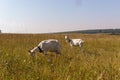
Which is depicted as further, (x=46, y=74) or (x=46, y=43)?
(x=46, y=43)

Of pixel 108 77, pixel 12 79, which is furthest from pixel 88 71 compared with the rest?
pixel 12 79

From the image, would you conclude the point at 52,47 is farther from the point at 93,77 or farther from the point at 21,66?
the point at 93,77

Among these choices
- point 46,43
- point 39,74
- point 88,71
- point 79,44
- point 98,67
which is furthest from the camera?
point 79,44

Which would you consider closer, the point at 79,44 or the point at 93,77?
the point at 93,77

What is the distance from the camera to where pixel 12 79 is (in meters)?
4.35

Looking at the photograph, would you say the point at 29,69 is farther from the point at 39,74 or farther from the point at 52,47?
the point at 52,47

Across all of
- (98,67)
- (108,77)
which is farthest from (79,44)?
(108,77)

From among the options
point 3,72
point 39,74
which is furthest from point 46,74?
point 3,72

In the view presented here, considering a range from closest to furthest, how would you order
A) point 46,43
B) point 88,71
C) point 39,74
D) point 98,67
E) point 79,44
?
point 39,74 < point 88,71 < point 98,67 < point 46,43 < point 79,44

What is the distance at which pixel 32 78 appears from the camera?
4.58 meters

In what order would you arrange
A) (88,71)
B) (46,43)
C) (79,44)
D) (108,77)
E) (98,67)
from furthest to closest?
(79,44)
(46,43)
(98,67)
(88,71)
(108,77)

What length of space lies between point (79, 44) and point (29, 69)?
46.6ft

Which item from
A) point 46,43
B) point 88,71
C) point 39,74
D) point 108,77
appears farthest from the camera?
point 46,43

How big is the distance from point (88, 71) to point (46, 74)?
3.29 feet
